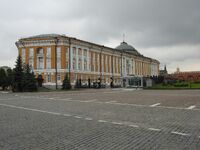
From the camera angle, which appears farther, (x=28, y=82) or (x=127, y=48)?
(x=127, y=48)

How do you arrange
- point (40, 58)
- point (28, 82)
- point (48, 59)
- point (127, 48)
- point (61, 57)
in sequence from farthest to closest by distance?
1. point (127, 48)
2. point (40, 58)
3. point (48, 59)
4. point (61, 57)
5. point (28, 82)

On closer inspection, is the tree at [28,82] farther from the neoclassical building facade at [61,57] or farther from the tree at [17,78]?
the neoclassical building facade at [61,57]

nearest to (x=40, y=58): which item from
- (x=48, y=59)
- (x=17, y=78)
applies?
(x=48, y=59)

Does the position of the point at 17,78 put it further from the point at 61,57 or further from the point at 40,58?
the point at 40,58

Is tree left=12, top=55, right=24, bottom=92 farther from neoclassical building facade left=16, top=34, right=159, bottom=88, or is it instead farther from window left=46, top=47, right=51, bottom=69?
window left=46, top=47, right=51, bottom=69

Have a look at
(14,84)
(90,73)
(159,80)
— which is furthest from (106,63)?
(14,84)

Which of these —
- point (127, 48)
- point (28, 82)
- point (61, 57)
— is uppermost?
point (127, 48)

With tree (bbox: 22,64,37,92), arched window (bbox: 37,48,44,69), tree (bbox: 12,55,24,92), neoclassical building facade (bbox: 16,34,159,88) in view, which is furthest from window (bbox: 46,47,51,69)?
tree (bbox: 22,64,37,92)

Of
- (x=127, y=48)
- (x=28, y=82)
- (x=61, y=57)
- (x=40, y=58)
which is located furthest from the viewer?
(x=127, y=48)

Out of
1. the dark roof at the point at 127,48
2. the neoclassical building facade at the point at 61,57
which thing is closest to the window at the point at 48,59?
the neoclassical building facade at the point at 61,57

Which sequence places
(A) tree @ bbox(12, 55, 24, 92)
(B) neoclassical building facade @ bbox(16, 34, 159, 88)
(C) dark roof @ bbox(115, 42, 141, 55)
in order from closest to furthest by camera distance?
(A) tree @ bbox(12, 55, 24, 92) → (B) neoclassical building facade @ bbox(16, 34, 159, 88) → (C) dark roof @ bbox(115, 42, 141, 55)

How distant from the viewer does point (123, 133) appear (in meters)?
7.98

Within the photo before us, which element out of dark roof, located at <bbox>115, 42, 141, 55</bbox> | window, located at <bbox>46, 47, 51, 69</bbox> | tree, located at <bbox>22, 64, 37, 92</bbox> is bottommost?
tree, located at <bbox>22, 64, 37, 92</bbox>

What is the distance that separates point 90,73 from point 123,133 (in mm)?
→ 62276
